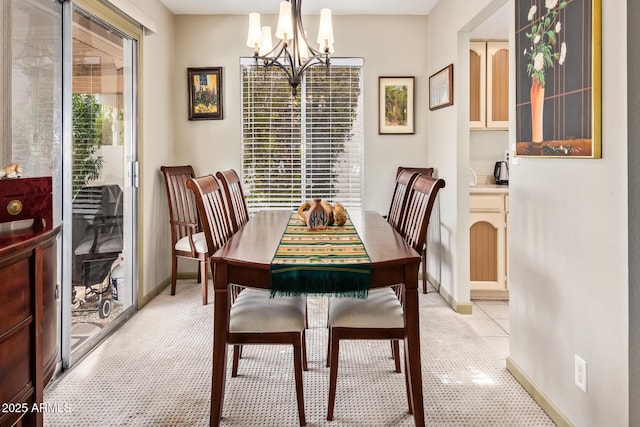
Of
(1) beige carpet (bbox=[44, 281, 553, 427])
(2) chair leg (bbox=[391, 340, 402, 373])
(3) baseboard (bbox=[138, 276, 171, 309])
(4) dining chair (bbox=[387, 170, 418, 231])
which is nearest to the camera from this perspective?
(1) beige carpet (bbox=[44, 281, 553, 427])

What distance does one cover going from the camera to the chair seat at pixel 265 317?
2.00 metres

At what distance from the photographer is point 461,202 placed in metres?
3.65

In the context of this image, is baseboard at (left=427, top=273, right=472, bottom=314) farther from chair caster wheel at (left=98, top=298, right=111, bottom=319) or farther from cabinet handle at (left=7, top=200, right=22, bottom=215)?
cabinet handle at (left=7, top=200, right=22, bottom=215)

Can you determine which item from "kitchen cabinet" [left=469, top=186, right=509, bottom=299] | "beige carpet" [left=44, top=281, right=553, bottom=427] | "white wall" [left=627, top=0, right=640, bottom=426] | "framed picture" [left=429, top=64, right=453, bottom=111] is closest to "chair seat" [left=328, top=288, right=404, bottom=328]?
"beige carpet" [left=44, top=281, right=553, bottom=427]

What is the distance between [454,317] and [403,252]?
1.78 m

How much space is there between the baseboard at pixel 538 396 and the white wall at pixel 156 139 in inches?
111

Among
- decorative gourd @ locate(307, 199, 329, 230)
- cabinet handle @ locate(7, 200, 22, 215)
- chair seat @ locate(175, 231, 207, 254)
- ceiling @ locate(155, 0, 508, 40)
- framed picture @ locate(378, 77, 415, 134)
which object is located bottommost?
chair seat @ locate(175, 231, 207, 254)

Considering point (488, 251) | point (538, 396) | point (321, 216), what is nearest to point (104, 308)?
point (321, 216)

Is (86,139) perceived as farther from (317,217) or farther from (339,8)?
(339,8)

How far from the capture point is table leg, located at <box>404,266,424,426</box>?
75.5 inches

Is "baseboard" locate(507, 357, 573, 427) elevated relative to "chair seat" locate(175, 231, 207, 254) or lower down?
lower down

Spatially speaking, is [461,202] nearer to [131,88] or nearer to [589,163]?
[589,163]

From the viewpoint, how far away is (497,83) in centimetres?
420

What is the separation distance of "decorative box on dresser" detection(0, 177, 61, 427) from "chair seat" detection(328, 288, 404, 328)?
1.12 m
